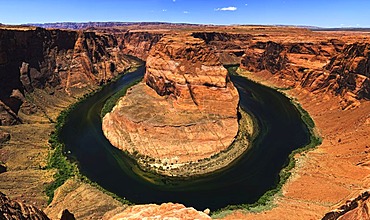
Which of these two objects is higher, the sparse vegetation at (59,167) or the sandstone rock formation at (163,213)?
the sandstone rock formation at (163,213)

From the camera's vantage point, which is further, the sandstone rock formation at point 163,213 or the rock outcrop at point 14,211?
the sandstone rock formation at point 163,213

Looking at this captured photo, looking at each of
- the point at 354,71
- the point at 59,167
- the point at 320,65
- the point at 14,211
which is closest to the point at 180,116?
the point at 59,167

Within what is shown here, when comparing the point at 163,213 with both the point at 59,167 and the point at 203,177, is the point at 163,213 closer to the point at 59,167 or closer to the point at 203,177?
the point at 203,177

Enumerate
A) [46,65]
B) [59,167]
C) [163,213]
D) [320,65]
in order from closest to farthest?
[163,213] < [59,167] < [46,65] < [320,65]

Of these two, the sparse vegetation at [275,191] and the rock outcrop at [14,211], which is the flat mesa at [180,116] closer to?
the sparse vegetation at [275,191]

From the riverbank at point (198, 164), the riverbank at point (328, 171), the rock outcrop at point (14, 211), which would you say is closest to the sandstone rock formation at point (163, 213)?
the rock outcrop at point (14, 211)

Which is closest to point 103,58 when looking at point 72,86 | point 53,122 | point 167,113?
point 72,86

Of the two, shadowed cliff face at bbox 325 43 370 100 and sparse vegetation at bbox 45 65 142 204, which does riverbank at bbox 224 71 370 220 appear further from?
sparse vegetation at bbox 45 65 142 204
